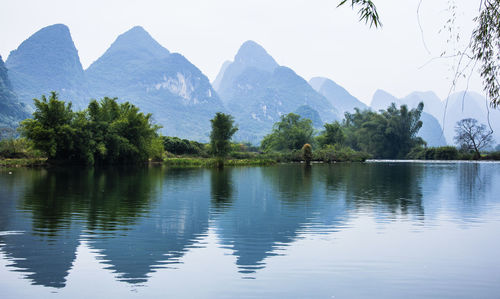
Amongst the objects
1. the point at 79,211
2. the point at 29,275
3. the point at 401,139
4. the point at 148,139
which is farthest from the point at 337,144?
the point at 29,275

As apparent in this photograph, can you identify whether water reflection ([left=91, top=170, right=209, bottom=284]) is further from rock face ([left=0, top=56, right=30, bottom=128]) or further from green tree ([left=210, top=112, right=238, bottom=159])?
rock face ([left=0, top=56, right=30, bottom=128])

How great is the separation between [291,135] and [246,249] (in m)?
76.1

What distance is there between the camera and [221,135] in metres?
52.6

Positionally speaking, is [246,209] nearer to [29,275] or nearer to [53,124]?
[29,275]

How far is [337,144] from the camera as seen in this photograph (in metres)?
83.4

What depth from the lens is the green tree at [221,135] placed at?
52.0 meters

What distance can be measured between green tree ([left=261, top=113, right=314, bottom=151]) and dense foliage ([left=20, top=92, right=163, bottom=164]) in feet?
109

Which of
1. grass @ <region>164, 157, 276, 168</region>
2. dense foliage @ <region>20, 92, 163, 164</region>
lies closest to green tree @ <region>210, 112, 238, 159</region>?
grass @ <region>164, 157, 276, 168</region>

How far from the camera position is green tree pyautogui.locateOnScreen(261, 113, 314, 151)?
8356cm

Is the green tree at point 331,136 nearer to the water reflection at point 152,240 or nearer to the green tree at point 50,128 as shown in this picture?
the green tree at point 50,128

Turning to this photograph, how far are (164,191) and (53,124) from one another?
28.1 metres

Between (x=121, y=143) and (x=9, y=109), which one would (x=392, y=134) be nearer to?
(x=121, y=143)

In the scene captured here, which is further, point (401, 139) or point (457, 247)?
point (401, 139)

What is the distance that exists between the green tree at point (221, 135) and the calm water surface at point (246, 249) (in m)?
36.7
